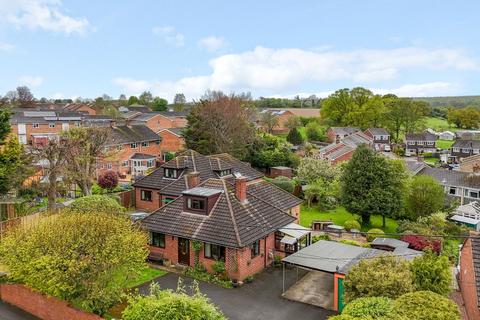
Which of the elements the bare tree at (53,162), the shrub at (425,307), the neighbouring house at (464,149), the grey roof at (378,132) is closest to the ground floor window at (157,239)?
the bare tree at (53,162)

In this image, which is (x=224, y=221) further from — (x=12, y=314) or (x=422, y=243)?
(x=422, y=243)

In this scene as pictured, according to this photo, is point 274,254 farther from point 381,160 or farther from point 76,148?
point 76,148

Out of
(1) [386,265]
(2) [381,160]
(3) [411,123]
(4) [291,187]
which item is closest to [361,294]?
(1) [386,265]

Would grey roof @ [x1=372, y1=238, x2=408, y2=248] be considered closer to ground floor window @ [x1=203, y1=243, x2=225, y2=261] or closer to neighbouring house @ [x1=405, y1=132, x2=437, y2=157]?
ground floor window @ [x1=203, y1=243, x2=225, y2=261]

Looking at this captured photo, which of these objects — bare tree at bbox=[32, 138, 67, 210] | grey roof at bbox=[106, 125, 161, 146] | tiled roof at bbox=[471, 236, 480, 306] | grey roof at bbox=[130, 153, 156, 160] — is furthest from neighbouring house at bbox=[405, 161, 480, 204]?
bare tree at bbox=[32, 138, 67, 210]

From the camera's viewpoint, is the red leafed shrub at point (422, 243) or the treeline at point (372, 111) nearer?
the red leafed shrub at point (422, 243)

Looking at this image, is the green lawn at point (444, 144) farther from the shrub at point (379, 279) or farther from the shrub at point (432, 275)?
the shrub at point (379, 279)
